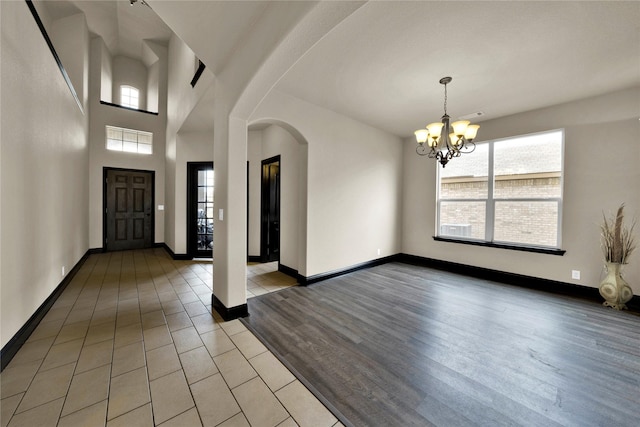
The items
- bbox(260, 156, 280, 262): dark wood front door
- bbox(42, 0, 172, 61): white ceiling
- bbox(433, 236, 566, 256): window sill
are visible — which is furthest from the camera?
bbox(260, 156, 280, 262): dark wood front door

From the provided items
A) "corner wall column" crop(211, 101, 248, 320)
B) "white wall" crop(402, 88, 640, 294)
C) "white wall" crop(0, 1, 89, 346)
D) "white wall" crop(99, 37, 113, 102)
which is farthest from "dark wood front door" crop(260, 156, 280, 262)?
"white wall" crop(99, 37, 113, 102)

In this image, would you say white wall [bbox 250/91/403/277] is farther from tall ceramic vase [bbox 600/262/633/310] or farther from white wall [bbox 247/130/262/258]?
tall ceramic vase [bbox 600/262/633/310]

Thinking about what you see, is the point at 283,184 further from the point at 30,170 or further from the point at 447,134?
the point at 30,170

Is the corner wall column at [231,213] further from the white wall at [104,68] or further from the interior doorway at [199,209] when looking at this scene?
the white wall at [104,68]

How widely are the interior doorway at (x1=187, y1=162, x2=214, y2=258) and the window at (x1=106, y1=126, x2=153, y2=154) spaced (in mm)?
2094

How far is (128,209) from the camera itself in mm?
6012

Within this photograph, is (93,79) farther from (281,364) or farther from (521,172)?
(521,172)

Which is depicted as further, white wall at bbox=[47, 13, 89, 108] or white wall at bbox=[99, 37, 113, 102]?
white wall at bbox=[99, 37, 113, 102]

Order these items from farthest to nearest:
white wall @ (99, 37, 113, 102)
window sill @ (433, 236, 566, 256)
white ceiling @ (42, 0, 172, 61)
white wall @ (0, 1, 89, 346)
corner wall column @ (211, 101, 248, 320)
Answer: white wall @ (99, 37, 113, 102) < white ceiling @ (42, 0, 172, 61) < window sill @ (433, 236, 566, 256) < corner wall column @ (211, 101, 248, 320) < white wall @ (0, 1, 89, 346)

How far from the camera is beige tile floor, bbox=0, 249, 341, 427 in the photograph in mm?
1396

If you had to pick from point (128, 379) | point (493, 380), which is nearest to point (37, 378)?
point (128, 379)

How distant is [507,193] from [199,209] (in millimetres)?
6194

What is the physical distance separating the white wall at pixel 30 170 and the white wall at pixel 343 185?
205cm

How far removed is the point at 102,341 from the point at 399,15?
3.85m
